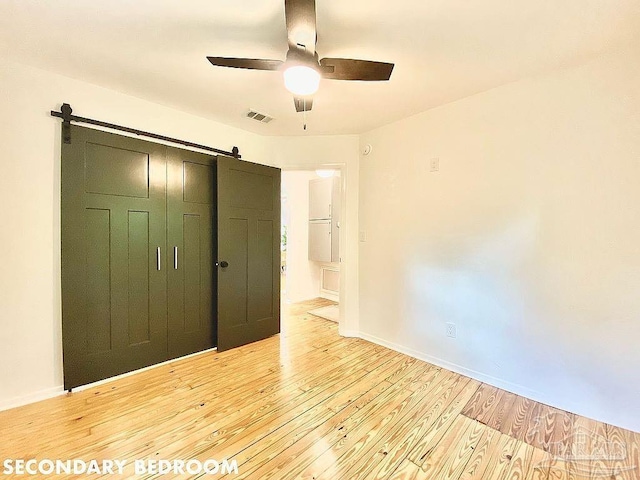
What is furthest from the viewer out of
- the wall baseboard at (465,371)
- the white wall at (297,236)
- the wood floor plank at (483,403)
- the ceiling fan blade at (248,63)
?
the white wall at (297,236)

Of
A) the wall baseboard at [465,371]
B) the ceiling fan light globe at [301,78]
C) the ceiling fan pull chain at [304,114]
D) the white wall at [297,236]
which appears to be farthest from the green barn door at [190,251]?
the white wall at [297,236]

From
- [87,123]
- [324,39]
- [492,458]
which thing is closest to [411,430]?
[492,458]

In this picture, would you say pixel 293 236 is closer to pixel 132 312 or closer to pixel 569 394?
pixel 132 312

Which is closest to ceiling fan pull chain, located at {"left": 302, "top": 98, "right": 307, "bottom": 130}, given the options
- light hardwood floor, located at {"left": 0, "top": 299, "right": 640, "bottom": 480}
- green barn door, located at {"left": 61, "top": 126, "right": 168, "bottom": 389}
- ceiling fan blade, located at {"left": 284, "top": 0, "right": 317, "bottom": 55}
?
ceiling fan blade, located at {"left": 284, "top": 0, "right": 317, "bottom": 55}

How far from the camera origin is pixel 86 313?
2.20 metres

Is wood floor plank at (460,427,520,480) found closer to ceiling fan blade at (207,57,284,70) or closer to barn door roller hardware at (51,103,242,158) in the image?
ceiling fan blade at (207,57,284,70)

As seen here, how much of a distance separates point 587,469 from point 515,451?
325mm

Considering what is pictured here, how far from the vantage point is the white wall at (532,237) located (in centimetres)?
179

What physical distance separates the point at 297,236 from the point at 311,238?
10.5 inches

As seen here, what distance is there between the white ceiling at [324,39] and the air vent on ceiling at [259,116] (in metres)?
0.33

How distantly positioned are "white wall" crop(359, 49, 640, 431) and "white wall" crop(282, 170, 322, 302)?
2.45m

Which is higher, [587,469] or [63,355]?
[63,355]

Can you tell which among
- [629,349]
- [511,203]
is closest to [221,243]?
[511,203]

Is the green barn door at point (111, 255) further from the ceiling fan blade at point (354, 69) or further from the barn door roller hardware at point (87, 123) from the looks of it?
the ceiling fan blade at point (354, 69)
